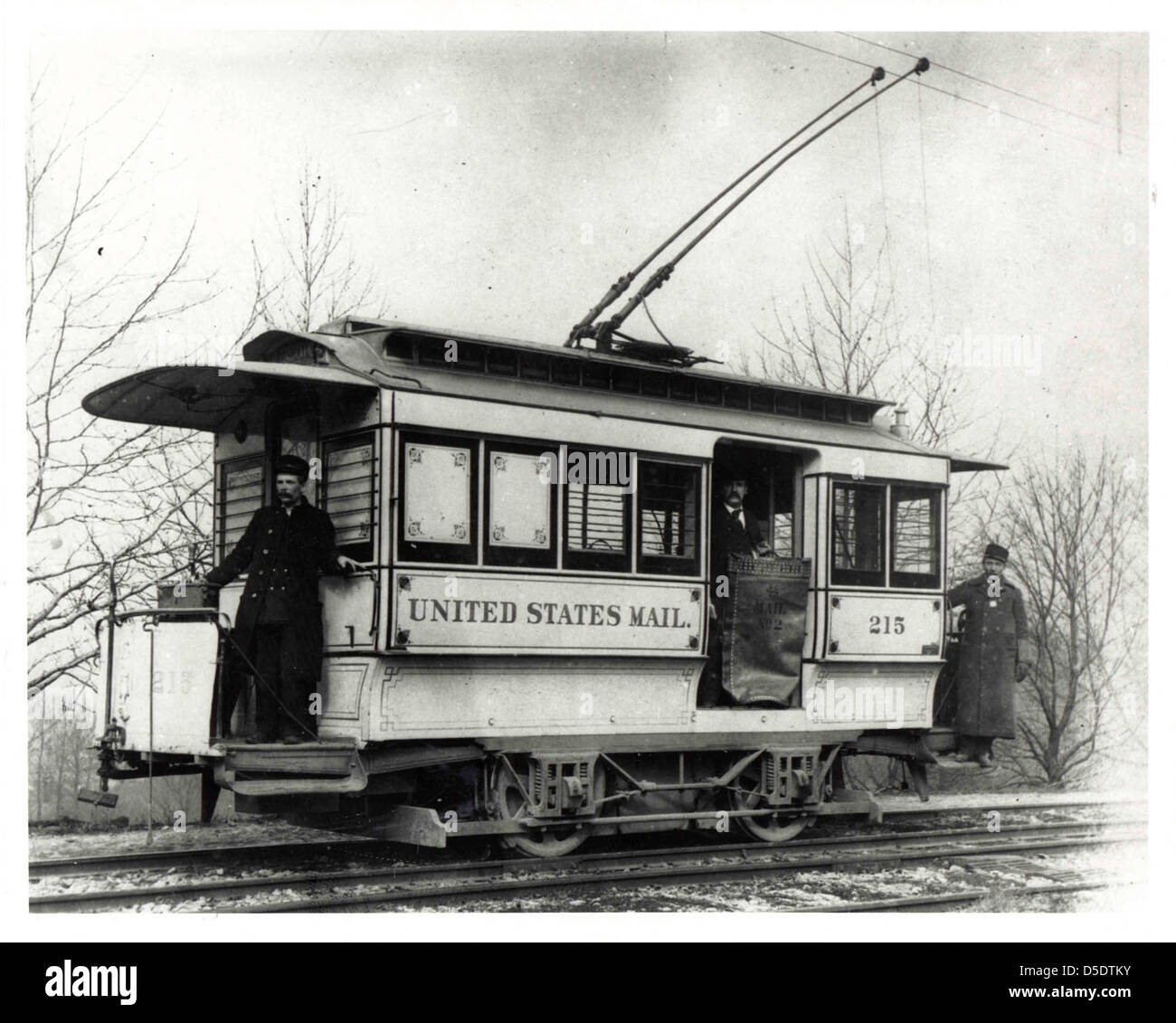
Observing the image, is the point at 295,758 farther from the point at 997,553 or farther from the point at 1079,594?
the point at 1079,594

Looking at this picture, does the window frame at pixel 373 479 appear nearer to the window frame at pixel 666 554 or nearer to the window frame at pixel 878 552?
the window frame at pixel 666 554

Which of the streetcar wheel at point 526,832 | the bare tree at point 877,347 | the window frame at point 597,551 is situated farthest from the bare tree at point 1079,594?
the streetcar wheel at point 526,832

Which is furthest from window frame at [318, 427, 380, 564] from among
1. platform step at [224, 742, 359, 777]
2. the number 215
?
the number 215

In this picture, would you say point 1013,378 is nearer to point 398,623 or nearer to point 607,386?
point 607,386

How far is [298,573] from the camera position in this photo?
859cm

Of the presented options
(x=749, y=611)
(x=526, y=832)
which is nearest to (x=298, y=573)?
(x=526, y=832)

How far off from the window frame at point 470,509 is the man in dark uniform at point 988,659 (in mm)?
5031

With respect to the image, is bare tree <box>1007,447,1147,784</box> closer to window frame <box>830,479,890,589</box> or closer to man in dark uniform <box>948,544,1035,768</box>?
man in dark uniform <box>948,544,1035,768</box>

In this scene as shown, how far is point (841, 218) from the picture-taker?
1688cm

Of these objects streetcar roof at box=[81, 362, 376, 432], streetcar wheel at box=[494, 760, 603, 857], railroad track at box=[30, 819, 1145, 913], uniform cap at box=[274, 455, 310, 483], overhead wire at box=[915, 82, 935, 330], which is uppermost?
overhead wire at box=[915, 82, 935, 330]

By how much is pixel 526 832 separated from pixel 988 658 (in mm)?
4639

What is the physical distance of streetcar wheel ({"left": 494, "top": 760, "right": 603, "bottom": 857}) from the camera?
9094 mm

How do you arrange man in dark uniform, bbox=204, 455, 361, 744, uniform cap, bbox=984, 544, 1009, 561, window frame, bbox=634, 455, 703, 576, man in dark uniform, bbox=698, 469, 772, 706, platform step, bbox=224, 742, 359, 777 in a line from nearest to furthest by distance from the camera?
platform step, bbox=224, 742, 359, 777, man in dark uniform, bbox=204, 455, 361, 744, window frame, bbox=634, 455, 703, 576, man in dark uniform, bbox=698, 469, 772, 706, uniform cap, bbox=984, 544, 1009, 561

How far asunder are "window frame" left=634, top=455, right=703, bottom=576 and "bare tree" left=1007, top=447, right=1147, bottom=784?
6.99 m
